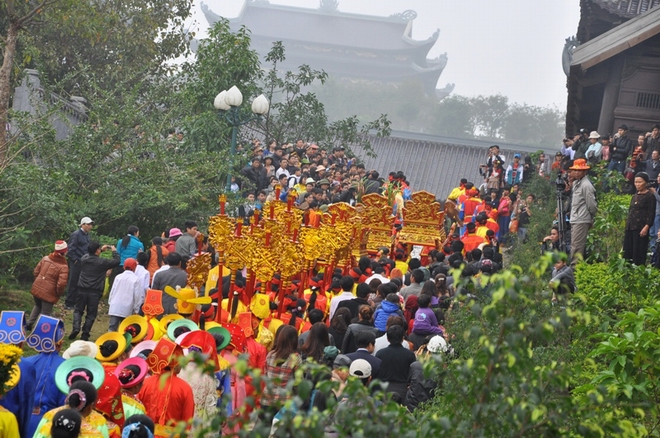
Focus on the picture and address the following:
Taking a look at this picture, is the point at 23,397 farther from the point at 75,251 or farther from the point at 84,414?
the point at 75,251

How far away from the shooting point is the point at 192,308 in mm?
9719

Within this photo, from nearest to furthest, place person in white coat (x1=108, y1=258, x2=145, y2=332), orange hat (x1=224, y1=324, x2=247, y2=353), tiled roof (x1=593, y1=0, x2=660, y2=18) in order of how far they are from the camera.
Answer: orange hat (x1=224, y1=324, x2=247, y2=353) < person in white coat (x1=108, y1=258, x2=145, y2=332) < tiled roof (x1=593, y1=0, x2=660, y2=18)

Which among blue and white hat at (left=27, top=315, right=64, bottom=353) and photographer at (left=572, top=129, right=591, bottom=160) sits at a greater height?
photographer at (left=572, top=129, right=591, bottom=160)

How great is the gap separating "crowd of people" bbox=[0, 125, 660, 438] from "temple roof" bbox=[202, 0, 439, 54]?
144 ft

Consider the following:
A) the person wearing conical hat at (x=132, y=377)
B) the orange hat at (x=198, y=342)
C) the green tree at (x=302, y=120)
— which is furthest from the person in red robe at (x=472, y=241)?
the person wearing conical hat at (x=132, y=377)

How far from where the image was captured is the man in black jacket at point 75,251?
1288 centimetres

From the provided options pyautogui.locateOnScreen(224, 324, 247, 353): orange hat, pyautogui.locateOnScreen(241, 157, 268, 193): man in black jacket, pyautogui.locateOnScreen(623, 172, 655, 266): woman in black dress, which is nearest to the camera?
pyautogui.locateOnScreen(224, 324, 247, 353): orange hat

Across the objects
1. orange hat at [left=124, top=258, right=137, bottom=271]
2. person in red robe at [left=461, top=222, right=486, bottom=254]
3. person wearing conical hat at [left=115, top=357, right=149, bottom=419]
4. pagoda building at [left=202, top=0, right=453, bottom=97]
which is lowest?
person wearing conical hat at [left=115, top=357, right=149, bottom=419]

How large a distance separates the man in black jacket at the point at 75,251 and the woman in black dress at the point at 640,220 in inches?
287

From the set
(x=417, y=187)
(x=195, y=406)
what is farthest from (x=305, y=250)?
(x=417, y=187)

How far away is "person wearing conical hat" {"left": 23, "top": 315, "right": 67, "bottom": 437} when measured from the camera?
6988mm

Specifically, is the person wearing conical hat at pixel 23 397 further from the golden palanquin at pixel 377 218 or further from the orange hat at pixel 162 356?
the golden palanquin at pixel 377 218

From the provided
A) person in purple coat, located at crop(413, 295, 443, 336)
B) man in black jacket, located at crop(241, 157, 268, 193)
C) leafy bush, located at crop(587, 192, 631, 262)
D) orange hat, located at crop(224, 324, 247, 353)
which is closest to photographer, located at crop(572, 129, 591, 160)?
leafy bush, located at crop(587, 192, 631, 262)

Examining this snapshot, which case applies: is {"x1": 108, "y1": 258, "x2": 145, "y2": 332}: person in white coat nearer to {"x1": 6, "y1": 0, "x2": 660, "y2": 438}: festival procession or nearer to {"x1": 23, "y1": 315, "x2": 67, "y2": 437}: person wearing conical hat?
{"x1": 6, "y1": 0, "x2": 660, "y2": 438}: festival procession
